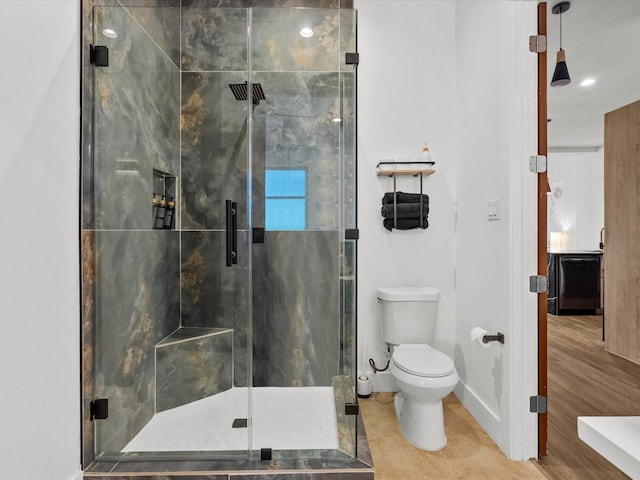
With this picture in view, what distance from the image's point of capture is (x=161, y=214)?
1911mm

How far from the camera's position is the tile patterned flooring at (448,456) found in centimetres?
162

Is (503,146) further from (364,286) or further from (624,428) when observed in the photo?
(624,428)

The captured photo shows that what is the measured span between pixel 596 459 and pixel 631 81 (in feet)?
13.9

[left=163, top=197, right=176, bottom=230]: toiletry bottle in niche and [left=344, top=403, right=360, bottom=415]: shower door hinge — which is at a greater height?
[left=163, top=197, right=176, bottom=230]: toiletry bottle in niche

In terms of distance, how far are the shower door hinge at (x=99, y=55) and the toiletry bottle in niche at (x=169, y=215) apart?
701mm

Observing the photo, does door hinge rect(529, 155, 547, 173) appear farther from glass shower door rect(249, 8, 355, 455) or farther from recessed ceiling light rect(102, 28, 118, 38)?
recessed ceiling light rect(102, 28, 118, 38)

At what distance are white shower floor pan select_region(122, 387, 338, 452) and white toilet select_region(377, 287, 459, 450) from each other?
0.44 meters

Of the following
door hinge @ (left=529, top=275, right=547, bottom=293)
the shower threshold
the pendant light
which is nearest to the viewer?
the shower threshold

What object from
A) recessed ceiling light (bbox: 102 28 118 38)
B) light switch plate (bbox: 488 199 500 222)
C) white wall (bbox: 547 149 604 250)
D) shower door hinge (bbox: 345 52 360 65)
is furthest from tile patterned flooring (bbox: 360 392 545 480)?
white wall (bbox: 547 149 604 250)

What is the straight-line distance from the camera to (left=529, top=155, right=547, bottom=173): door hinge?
1717 mm

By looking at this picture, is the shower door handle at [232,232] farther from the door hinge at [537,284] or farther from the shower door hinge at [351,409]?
the door hinge at [537,284]

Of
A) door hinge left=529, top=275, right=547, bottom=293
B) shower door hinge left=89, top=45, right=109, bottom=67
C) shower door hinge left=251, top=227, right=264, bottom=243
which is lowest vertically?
door hinge left=529, top=275, right=547, bottom=293

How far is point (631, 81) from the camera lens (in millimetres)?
3912

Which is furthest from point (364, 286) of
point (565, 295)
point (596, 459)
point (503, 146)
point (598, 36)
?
point (565, 295)
